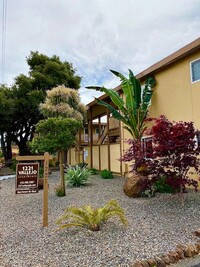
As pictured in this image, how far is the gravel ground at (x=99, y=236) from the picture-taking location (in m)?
3.64

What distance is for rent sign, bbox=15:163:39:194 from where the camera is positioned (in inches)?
219

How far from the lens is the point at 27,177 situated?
18.5 feet

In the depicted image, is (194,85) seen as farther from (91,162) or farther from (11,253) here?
(91,162)

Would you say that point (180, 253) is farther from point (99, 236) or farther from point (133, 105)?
point (133, 105)

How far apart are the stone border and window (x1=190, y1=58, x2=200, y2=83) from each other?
719 cm

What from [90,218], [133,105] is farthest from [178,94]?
[90,218]

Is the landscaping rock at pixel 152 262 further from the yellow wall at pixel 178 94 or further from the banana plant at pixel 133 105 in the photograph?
the banana plant at pixel 133 105

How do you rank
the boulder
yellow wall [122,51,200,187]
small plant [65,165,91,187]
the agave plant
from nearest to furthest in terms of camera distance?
the agave plant → the boulder → yellow wall [122,51,200,187] → small plant [65,165,91,187]

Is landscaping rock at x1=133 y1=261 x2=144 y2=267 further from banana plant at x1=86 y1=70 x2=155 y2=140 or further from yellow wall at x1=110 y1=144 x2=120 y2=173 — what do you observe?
yellow wall at x1=110 y1=144 x2=120 y2=173

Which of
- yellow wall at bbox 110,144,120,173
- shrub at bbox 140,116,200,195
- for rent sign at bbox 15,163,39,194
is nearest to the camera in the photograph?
for rent sign at bbox 15,163,39,194

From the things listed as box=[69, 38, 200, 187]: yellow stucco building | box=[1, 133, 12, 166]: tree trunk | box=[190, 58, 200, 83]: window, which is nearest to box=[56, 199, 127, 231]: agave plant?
box=[69, 38, 200, 187]: yellow stucco building

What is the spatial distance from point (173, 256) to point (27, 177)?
3.91 meters

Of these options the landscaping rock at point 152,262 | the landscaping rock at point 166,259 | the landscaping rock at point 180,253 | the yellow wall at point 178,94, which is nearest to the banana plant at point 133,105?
the yellow wall at point 178,94

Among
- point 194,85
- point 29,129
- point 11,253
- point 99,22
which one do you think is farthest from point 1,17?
point 29,129
